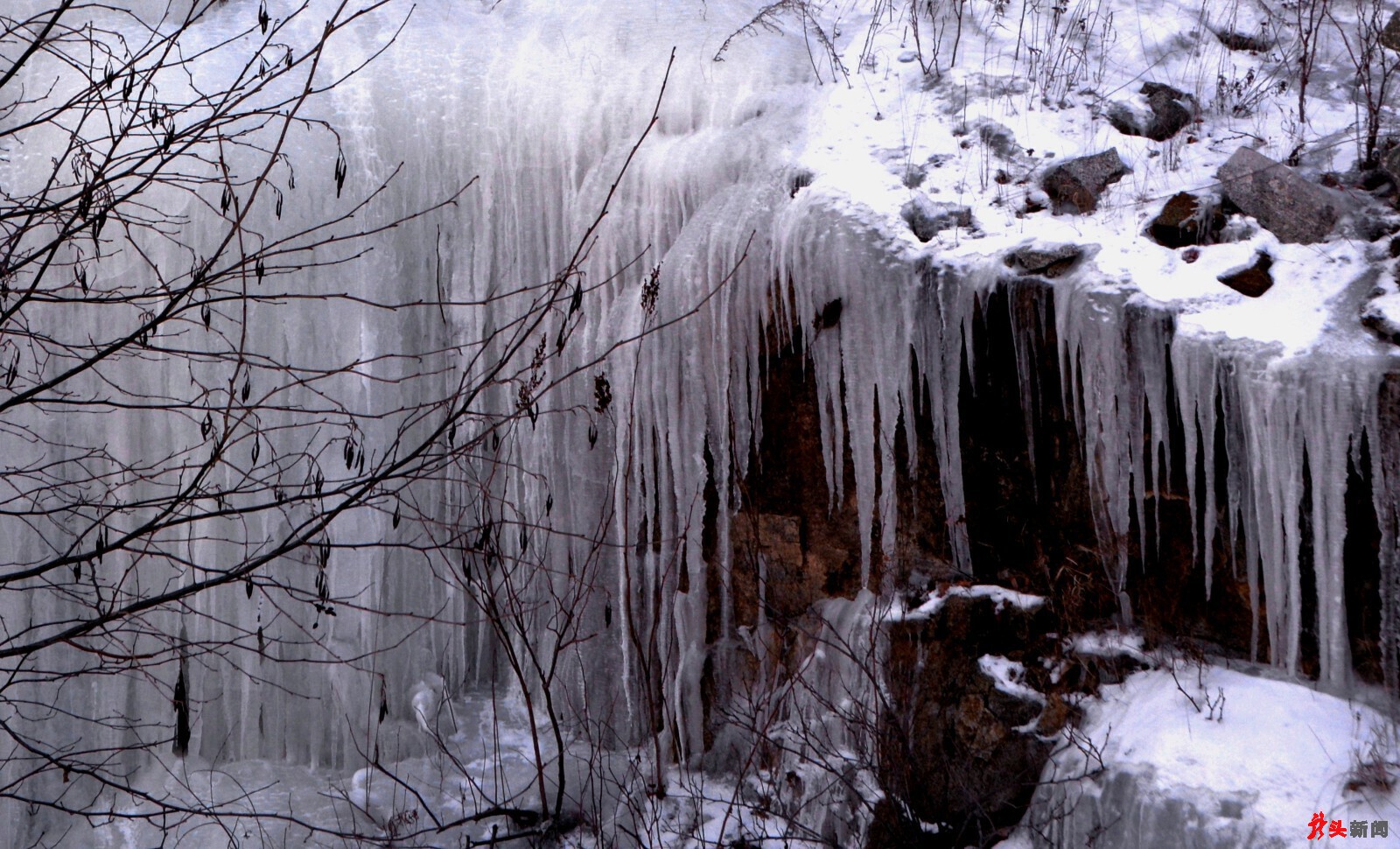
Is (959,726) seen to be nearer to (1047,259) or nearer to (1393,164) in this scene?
(1047,259)

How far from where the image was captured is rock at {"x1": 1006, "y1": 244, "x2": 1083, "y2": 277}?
3.83m

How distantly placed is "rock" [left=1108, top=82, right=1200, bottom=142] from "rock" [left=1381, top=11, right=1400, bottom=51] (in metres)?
0.70

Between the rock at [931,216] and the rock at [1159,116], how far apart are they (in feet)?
3.19

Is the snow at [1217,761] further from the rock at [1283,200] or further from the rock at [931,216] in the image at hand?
the rock at [931,216]

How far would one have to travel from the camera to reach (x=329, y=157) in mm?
4770

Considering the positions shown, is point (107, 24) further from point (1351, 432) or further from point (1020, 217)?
point (1351, 432)

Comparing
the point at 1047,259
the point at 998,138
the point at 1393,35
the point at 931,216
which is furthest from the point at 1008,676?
the point at 1393,35

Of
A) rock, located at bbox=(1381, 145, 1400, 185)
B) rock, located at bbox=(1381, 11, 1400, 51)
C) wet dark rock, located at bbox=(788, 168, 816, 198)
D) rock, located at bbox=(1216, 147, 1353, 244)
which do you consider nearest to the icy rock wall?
wet dark rock, located at bbox=(788, 168, 816, 198)

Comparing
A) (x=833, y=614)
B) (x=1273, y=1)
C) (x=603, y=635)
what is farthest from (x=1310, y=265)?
(x=603, y=635)

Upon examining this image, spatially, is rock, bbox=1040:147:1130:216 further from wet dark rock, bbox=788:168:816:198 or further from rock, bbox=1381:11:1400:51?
rock, bbox=1381:11:1400:51

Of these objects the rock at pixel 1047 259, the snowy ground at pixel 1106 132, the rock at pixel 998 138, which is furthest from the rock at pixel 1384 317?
the rock at pixel 998 138

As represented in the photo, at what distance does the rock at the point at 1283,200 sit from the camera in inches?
148

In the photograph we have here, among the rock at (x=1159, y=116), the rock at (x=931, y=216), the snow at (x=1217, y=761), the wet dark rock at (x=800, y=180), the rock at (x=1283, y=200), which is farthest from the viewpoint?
the rock at (x=1159, y=116)

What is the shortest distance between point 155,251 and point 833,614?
3242 mm
